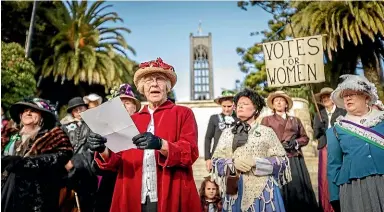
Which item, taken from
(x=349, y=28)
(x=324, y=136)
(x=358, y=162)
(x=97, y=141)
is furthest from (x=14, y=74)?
(x=358, y=162)

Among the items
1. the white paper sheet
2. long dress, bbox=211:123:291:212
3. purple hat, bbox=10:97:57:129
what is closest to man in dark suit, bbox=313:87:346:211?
long dress, bbox=211:123:291:212

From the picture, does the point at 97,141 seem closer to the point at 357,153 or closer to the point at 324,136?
the point at 357,153

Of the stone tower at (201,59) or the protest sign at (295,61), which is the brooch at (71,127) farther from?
the stone tower at (201,59)

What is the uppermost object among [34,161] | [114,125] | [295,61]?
[295,61]

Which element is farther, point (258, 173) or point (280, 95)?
point (280, 95)

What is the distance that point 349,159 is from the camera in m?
3.81

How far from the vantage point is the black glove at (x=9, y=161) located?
385 centimetres

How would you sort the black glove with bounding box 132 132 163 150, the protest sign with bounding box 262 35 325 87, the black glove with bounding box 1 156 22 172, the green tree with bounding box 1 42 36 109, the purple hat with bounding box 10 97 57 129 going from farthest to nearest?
the green tree with bounding box 1 42 36 109 < the protest sign with bounding box 262 35 325 87 < the purple hat with bounding box 10 97 57 129 < the black glove with bounding box 1 156 22 172 < the black glove with bounding box 132 132 163 150

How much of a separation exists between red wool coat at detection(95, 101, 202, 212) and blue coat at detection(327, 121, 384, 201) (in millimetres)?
1422

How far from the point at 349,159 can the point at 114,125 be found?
2.04 metres

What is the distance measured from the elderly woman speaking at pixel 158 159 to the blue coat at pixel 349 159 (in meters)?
1.42

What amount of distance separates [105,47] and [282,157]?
70.8 ft

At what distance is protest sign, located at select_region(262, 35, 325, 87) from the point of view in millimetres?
6785

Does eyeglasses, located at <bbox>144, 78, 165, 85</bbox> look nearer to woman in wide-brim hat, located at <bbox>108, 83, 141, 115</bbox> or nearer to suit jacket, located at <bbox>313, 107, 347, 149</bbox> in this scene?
woman in wide-brim hat, located at <bbox>108, 83, 141, 115</bbox>
